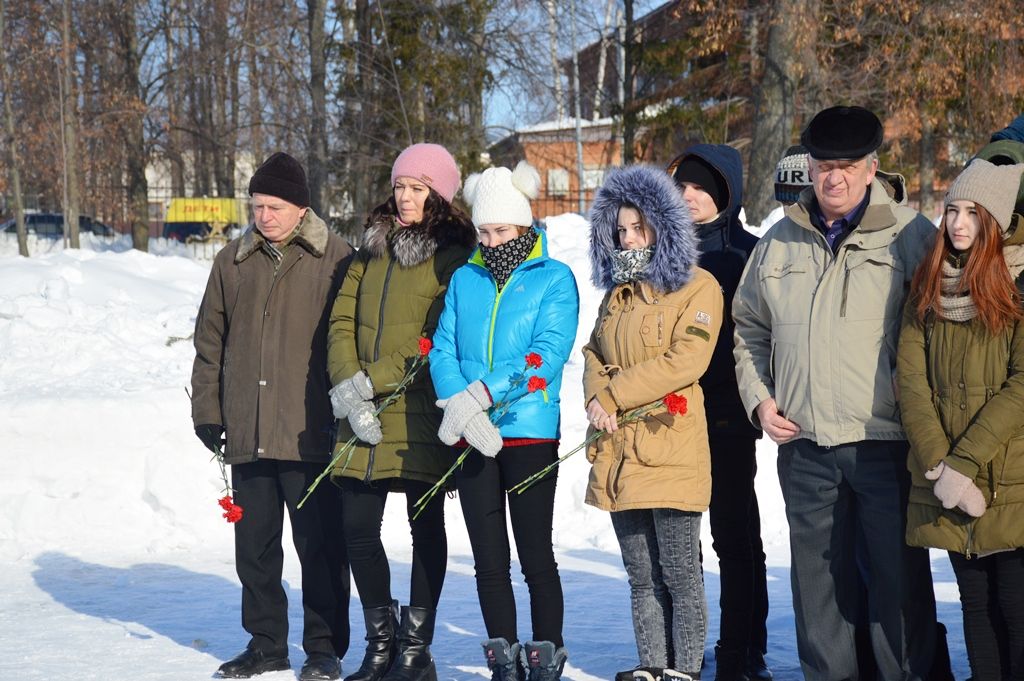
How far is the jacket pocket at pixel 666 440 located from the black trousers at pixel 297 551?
137cm

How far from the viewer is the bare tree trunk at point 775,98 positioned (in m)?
13.2

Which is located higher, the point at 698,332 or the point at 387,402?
the point at 698,332

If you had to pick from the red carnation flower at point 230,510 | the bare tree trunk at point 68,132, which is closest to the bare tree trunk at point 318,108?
the bare tree trunk at point 68,132

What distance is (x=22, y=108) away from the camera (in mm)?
26047

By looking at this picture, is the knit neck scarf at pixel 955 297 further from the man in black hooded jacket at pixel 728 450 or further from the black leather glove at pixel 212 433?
the black leather glove at pixel 212 433

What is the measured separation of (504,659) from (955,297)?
1.86 metres

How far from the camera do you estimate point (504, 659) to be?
403 centimetres

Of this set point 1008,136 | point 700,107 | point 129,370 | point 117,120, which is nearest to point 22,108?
point 117,120

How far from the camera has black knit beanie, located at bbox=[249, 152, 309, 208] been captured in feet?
15.2

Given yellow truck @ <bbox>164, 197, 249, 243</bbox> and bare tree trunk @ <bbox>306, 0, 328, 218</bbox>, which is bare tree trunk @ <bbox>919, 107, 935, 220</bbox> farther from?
yellow truck @ <bbox>164, 197, 249, 243</bbox>

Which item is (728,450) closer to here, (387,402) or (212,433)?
(387,402)

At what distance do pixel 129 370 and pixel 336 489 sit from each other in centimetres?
451

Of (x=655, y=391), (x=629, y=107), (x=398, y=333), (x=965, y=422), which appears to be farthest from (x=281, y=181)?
(x=629, y=107)

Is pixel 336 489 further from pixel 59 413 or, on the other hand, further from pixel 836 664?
pixel 59 413
